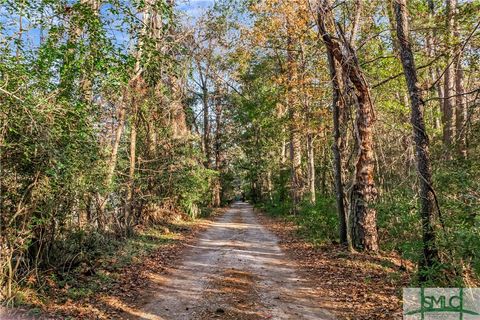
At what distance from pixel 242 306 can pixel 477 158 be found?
17.7ft

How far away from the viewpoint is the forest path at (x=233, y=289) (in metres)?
6.13

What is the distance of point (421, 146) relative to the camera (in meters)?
6.56

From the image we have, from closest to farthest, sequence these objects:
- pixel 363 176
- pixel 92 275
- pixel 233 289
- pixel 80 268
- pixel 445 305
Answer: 1. pixel 445 305
2. pixel 233 289
3. pixel 92 275
4. pixel 80 268
5. pixel 363 176

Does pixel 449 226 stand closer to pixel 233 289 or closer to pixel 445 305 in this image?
pixel 445 305

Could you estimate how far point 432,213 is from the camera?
20.8 feet

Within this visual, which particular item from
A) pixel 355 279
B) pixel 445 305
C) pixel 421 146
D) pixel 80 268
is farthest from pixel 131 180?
pixel 445 305

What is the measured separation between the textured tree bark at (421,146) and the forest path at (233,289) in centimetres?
203

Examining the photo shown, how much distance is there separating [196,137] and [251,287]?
12.7 meters

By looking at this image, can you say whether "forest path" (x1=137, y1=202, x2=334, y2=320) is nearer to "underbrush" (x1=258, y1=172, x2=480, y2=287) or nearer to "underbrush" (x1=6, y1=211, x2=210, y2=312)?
"underbrush" (x1=6, y1=211, x2=210, y2=312)

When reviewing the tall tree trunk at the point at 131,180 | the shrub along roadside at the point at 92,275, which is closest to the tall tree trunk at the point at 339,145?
the shrub along roadside at the point at 92,275

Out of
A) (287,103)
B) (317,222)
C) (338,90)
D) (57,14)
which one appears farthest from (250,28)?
(57,14)

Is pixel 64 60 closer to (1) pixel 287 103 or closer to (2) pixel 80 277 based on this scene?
(2) pixel 80 277

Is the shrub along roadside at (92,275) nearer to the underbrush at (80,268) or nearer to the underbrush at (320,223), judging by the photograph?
the underbrush at (80,268)

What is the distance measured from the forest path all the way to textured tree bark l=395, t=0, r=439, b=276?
2032 millimetres
